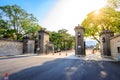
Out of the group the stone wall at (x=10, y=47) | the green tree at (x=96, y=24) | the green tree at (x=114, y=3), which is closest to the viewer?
the green tree at (x=114, y=3)

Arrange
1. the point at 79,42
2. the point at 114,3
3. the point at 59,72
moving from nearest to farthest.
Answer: the point at 59,72 < the point at 114,3 < the point at 79,42

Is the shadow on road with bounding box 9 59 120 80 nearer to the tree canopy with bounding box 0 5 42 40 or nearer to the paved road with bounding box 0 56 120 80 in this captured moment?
the paved road with bounding box 0 56 120 80

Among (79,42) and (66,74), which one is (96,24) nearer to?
(79,42)

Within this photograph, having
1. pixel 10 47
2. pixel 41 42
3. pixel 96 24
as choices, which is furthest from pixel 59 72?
pixel 96 24

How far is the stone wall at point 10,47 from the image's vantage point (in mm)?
19459

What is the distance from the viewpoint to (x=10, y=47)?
21297 millimetres

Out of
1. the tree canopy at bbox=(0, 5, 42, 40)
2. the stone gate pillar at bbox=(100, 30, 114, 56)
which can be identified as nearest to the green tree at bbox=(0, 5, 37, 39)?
the tree canopy at bbox=(0, 5, 42, 40)

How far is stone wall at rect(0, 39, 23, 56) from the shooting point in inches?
766

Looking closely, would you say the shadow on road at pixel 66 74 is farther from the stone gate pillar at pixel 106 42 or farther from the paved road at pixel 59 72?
the stone gate pillar at pixel 106 42

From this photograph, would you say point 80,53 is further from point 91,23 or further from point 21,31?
point 21,31

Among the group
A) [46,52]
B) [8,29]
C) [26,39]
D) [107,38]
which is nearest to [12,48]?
[26,39]

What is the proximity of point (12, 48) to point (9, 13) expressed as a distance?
1218 cm

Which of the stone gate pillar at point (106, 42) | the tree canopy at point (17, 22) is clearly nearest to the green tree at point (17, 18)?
the tree canopy at point (17, 22)

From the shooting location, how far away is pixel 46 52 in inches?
938
